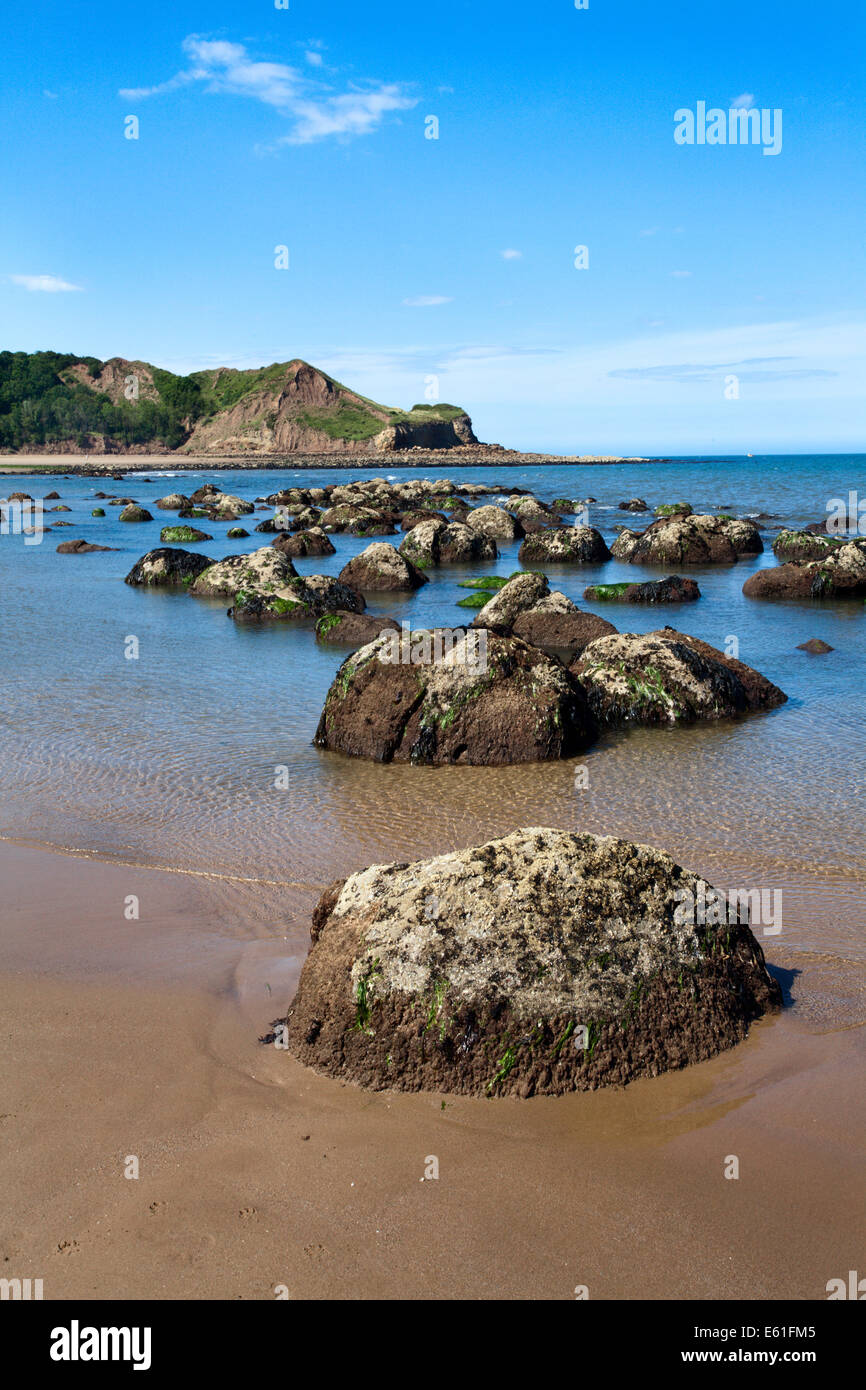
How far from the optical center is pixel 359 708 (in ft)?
39.8

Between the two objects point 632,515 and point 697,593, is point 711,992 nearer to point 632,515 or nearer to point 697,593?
point 697,593

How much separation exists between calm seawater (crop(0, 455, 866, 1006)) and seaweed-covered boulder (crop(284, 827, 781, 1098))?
5.07 ft

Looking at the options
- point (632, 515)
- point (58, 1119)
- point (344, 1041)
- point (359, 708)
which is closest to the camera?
point (58, 1119)

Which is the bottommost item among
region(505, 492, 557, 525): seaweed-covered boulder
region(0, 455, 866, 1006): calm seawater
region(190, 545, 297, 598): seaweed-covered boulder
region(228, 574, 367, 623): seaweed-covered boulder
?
region(0, 455, 866, 1006): calm seawater

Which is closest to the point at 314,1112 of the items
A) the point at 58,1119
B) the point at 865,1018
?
the point at 58,1119

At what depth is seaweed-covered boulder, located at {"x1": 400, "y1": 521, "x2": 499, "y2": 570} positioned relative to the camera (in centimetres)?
3459

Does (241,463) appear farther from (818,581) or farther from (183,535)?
(818,581)

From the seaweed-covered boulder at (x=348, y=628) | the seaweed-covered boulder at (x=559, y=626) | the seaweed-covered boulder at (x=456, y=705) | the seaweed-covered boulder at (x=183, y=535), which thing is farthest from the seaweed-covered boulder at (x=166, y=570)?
the seaweed-covered boulder at (x=456, y=705)

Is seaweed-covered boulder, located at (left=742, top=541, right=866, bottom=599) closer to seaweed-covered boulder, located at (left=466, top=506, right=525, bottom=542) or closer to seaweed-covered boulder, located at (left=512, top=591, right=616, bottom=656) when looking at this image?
seaweed-covered boulder, located at (left=512, top=591, right=616, bottom=656)

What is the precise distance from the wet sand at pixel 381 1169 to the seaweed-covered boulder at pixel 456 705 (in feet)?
18.8

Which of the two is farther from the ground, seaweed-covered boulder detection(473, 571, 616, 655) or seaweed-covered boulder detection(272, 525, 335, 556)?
seaweed-covered boulder detection(272, 525, 335, 556)

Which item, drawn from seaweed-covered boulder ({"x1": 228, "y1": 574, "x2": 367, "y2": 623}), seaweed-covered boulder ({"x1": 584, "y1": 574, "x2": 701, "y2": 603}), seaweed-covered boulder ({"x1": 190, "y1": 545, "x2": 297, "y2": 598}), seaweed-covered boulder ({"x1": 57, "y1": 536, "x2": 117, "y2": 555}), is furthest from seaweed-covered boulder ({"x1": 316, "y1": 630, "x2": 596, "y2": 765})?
seaweed-covered boulder ({"x1": 57, "y1": 536, "x2": 117, "y2": 555})
